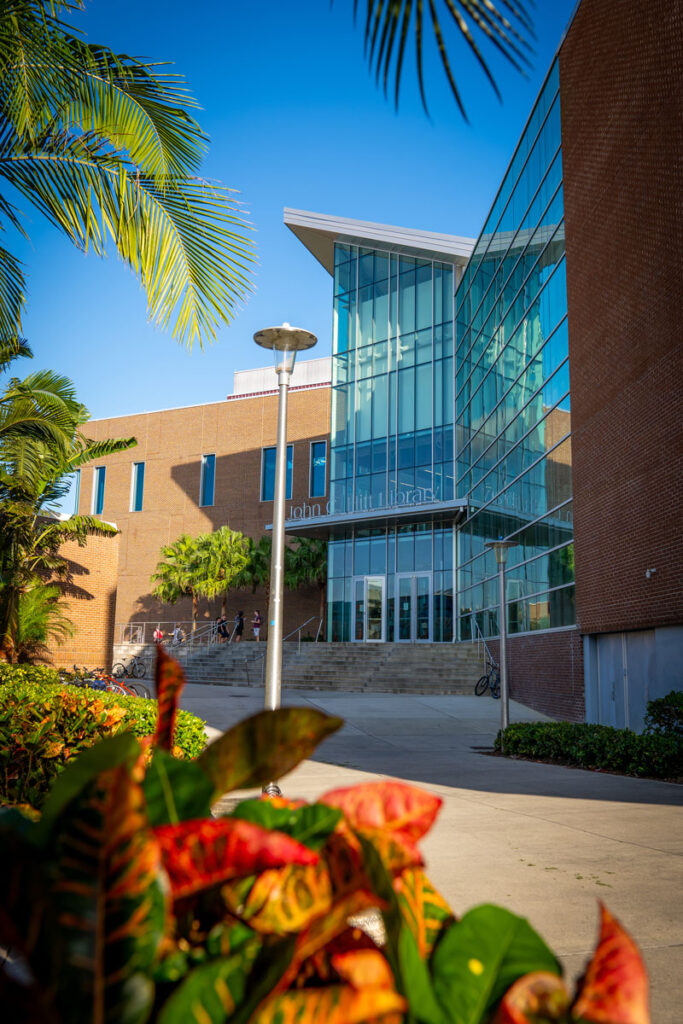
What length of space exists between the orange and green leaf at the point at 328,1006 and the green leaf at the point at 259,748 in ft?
0.66

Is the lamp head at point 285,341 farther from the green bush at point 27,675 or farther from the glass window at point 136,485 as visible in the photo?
the glass window at point 136,485

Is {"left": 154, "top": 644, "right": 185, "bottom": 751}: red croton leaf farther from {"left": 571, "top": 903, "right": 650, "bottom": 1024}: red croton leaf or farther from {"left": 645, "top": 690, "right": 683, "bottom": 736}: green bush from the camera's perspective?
{"left": 645, "top": 690, "right": 683, "bottom": 736}: green bush

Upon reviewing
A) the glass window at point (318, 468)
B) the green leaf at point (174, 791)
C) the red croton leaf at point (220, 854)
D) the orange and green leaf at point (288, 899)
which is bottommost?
the orange and green leaf at point (288, 899)

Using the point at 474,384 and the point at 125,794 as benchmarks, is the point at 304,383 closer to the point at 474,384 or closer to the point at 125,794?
the point at 474,384

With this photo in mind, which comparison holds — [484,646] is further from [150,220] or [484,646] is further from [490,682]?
[150,220]

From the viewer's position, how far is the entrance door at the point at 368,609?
35.3m

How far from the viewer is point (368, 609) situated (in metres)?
35.6

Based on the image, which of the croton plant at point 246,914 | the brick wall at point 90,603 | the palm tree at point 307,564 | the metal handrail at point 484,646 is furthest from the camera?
the palm tree at point 307,564

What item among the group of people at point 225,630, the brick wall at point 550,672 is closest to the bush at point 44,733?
the brick wall at point 550,672

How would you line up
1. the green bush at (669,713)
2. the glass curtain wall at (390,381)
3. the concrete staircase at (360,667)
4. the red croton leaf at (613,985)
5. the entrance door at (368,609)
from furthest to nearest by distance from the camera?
the entrance door at (368,609) → the glass curtain wall at (390,381) → the concrete staircase at (360,667) → the green bush at (669,713) → the red croton leaf at (613,985)

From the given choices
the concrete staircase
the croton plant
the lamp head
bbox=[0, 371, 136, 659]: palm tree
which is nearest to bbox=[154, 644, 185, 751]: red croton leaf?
the croton plant

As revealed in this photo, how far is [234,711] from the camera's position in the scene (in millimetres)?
17922

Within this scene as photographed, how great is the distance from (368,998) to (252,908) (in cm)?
16

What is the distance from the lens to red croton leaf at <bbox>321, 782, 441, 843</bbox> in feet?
3.02
